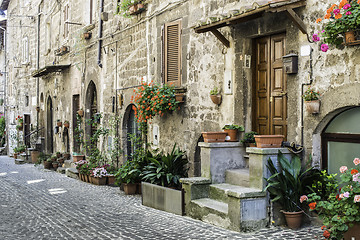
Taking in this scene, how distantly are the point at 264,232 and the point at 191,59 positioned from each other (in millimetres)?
4300

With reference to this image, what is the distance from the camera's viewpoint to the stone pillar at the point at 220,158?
7.39 metres

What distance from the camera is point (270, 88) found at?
7.40m

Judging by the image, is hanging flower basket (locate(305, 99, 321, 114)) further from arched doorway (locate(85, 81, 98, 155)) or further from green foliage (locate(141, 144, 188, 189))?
arched doorway (locate(85, 81, 98, 155))

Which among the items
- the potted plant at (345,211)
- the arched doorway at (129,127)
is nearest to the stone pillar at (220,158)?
the potted plant at (345,211)

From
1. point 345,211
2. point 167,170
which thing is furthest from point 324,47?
point 167,170

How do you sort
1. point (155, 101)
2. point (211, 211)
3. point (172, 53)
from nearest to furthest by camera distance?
point (211, 211), point (155, 101), point (172, 53)

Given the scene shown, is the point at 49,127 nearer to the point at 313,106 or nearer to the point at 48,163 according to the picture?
the point at 48,163

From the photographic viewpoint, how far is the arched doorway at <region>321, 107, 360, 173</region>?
591cm

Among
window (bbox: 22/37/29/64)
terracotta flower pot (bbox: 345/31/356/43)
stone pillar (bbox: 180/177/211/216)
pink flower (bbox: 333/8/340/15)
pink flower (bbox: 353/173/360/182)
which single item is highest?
window (bbox: 22/37/29/64)

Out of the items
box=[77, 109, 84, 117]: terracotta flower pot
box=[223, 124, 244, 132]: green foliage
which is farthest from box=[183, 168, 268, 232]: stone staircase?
box=[77, 109, 84, 117]: terracotta flower pot

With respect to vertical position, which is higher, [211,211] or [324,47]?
[324,47]

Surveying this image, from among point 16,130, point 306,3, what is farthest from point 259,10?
point 16,130

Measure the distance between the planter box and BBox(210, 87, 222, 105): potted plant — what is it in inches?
71.6

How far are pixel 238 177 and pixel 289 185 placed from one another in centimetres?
109
